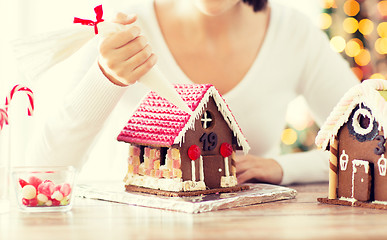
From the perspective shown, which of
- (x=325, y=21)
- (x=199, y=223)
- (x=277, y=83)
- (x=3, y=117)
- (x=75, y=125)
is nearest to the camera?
(x=199, y=223)

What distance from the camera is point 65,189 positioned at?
1.08 metres

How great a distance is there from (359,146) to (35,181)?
2.19 ft

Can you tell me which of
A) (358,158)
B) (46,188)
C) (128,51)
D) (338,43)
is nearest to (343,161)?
(358,158)

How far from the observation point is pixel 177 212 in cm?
107

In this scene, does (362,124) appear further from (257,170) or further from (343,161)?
(257,170)

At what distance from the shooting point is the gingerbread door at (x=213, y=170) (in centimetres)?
122

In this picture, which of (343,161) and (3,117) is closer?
(3,117)

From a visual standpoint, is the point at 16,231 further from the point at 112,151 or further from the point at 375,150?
the point at 112,151

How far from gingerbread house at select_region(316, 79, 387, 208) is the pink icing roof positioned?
0.30 metres

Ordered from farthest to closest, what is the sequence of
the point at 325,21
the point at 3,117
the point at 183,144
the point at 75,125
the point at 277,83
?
the point at 325,21 < the point at 277,83 < the point at 75,125 < the point at 183,144 < the point at 3,117

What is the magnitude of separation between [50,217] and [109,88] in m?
0.43

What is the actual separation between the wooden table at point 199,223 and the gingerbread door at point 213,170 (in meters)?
0.12

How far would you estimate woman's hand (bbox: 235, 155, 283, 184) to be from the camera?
1.50m

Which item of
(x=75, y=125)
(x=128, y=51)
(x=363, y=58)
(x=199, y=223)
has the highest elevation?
(x=363, y=58)
